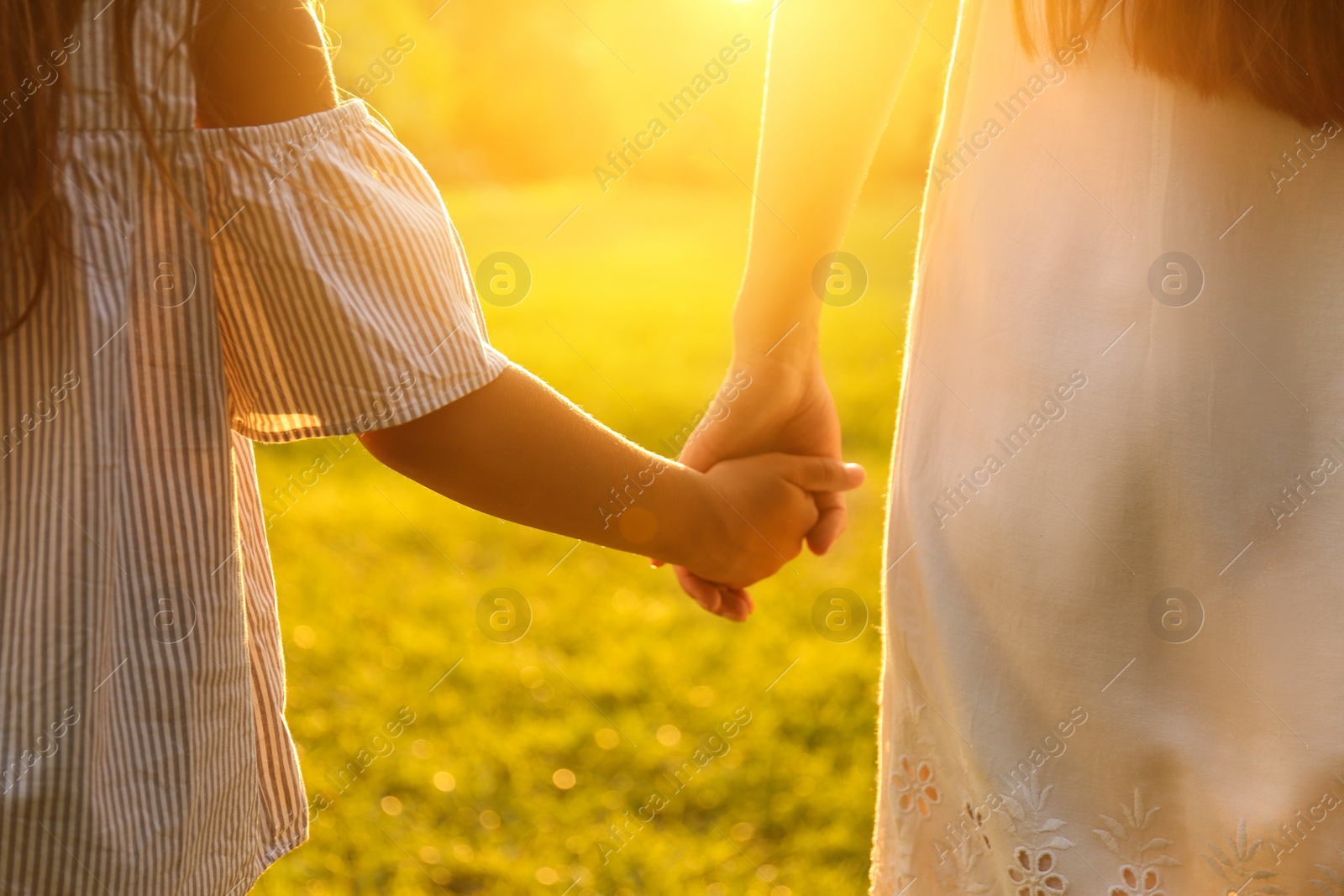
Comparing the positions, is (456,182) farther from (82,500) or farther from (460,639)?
(82,500)

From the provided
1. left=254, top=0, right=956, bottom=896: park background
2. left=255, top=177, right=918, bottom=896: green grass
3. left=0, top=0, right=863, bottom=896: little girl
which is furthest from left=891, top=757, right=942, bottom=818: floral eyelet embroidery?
left=255, top=177, right=918, bottom=896: green grass

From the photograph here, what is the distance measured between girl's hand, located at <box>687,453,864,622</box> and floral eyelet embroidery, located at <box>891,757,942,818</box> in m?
0.38

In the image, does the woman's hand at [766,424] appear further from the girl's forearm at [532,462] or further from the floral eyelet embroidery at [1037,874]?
the floral eyelet embroidery at [1037,874]

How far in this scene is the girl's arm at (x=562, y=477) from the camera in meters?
1.18

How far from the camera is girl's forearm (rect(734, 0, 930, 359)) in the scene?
1591 mm

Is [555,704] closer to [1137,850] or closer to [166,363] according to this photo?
[1137,850]

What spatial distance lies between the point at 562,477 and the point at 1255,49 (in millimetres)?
811

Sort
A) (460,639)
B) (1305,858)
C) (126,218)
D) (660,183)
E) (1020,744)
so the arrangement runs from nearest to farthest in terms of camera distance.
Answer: (126,218), (1305,858), (1020,744), (460,639), (660,183)

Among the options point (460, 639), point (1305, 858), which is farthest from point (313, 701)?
point (1305, 858)

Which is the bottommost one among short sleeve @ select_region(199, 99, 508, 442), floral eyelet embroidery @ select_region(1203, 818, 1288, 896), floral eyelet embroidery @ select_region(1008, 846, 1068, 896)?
floral eyelet embroidery @ select_region(1008, 846, 1068, 896)

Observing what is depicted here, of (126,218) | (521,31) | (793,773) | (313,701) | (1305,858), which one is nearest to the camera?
(126,218)

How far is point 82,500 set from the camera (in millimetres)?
1035

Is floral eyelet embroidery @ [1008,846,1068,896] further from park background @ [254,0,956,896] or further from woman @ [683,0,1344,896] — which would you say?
park background @ [254,0,956,896]

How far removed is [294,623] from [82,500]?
3.63m
